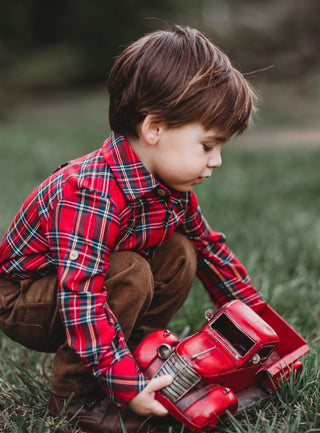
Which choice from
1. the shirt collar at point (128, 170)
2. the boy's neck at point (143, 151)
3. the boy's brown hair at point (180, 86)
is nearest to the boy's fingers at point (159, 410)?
the shirt collar at point (128, 170)

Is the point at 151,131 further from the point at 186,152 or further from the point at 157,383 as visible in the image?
the point at 157,383

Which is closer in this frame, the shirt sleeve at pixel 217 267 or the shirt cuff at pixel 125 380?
the shirt cuff at pixel 125 380

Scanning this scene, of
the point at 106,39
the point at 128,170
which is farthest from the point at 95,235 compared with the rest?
the point at 106,39

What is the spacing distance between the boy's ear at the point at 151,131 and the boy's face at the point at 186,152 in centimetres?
1

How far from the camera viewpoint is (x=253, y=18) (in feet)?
66.5

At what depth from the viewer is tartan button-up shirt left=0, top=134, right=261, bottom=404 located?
1459mm

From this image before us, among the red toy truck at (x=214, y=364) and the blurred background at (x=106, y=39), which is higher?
the blurred background at (x=106, y=39)

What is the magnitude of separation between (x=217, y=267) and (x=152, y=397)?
70cm

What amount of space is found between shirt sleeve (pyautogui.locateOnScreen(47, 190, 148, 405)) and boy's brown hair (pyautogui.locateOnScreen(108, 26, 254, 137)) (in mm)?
Result: 343

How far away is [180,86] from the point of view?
5.21 ft

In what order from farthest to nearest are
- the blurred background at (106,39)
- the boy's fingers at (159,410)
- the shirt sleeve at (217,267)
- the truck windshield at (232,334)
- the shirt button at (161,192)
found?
1. the blurred background at (106,39)
2. the shirt sleeve at (217,267)
3. the shirt button at (161,192)
4. the truck windshield at (232,334)
5. the boy's fingers at (159,410)

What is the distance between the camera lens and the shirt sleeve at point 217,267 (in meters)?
2.00

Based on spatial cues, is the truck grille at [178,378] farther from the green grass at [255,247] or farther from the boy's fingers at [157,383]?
the green grass at [255,247]

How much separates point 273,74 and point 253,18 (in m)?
4.03
